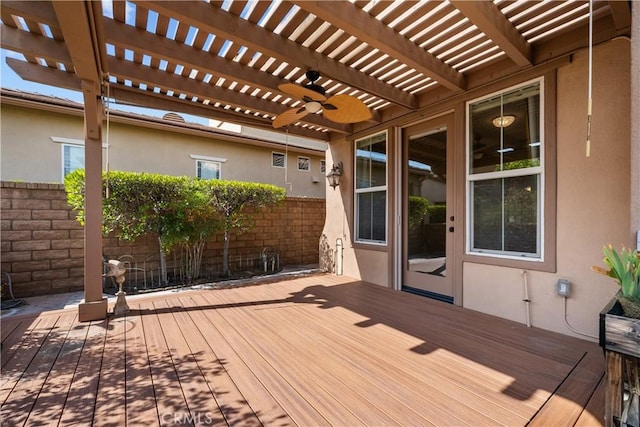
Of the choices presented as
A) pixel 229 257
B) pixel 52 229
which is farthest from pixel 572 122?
pixel 52 229

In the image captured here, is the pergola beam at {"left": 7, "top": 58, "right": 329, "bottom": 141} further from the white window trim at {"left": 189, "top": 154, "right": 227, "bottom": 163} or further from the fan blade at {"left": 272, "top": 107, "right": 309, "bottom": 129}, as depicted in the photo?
the white window trim at {"left": 189, "top": 154, "right": 227, "bottom": 163}

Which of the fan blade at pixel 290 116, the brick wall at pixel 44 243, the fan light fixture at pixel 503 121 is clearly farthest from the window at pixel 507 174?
the brick wall at pixel 44 243

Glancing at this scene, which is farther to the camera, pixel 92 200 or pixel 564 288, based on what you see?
pixel 92 200

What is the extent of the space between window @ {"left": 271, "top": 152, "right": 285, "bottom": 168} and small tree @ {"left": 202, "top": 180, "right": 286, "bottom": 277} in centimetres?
352

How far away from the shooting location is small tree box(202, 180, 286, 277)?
18.3 feet

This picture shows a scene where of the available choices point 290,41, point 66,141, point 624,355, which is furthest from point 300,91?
point 66,141

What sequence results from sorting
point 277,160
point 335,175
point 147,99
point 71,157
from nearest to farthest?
point 147,99, point 335,175, point 71,157, point 277,160

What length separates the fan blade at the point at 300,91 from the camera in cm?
294

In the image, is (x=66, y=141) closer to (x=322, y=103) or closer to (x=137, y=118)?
(x=137, y=118)

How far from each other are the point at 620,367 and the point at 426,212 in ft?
10.2

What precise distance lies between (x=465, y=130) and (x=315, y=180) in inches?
275

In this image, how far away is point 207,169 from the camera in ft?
27.9

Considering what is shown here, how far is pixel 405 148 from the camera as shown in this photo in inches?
187

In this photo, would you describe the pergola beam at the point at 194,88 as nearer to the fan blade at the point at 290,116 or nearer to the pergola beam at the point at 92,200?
the pergola beam at the point at 92,200
